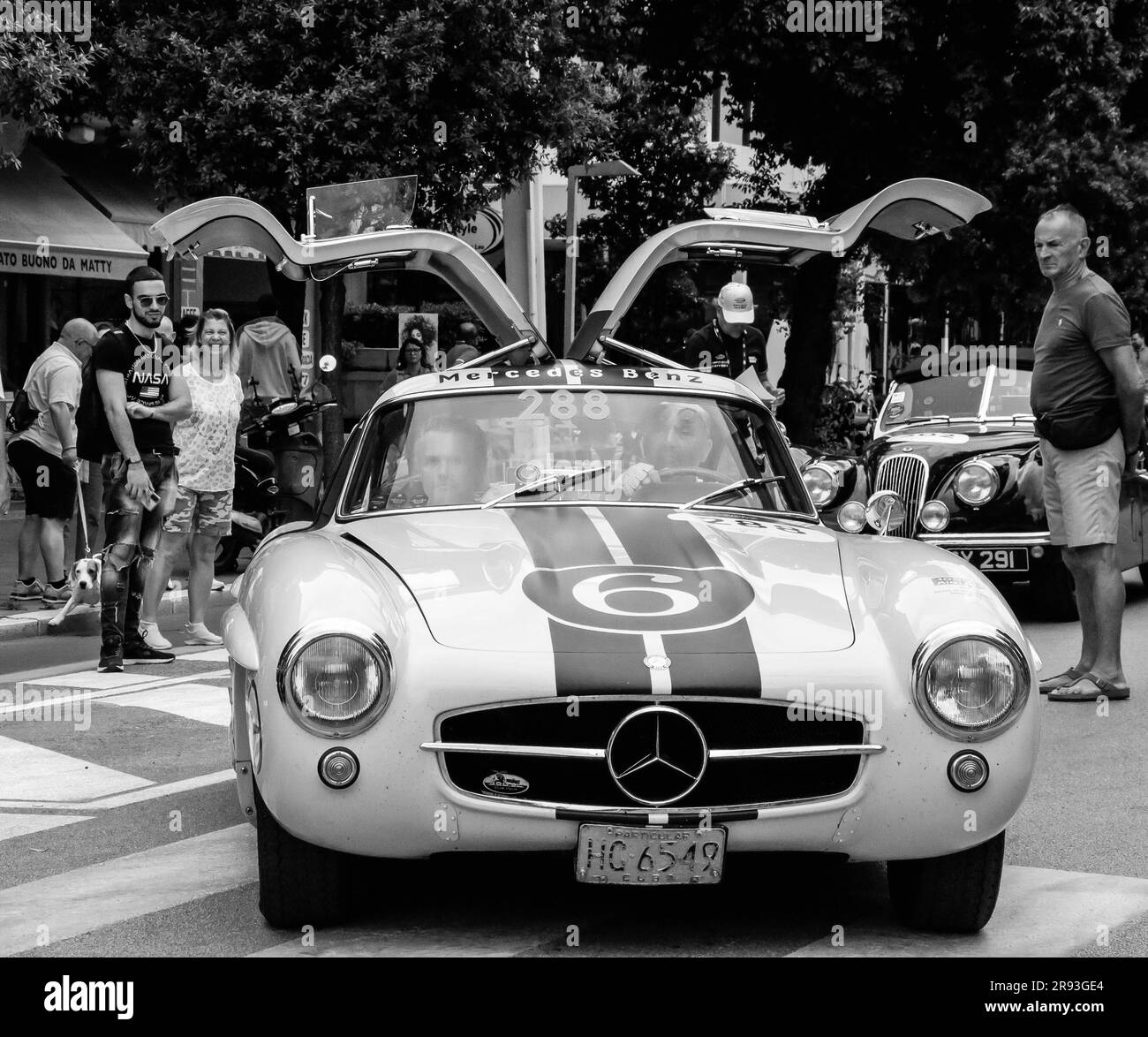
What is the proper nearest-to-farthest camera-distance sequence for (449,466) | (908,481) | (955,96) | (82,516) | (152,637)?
(449,466), (152,637), (908,481), (82,516), (955,96)

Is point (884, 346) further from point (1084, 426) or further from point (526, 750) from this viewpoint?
point (526, 750)

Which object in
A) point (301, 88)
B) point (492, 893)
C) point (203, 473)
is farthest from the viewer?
point (301, 88)

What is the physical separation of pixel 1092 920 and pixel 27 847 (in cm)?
307

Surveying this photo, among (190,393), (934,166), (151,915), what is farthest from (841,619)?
(934,166)

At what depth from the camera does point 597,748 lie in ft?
13.2

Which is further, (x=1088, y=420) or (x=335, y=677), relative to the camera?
(x=1088, y=420)

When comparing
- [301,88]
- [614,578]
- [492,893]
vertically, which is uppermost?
[301,88]

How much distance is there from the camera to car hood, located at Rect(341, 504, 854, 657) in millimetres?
4195

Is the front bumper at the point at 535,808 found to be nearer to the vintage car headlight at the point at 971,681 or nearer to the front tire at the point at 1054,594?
the vintage car headlight at the point at 971,681

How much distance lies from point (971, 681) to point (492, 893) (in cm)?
138

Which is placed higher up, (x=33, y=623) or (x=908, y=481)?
(x=908, y=481)

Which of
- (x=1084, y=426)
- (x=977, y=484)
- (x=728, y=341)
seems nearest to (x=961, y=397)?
(x=977, y=484)
